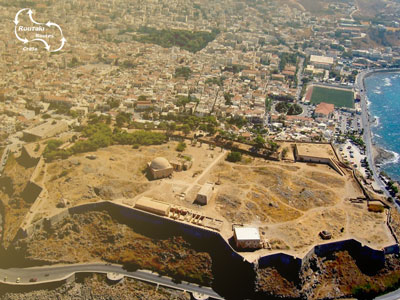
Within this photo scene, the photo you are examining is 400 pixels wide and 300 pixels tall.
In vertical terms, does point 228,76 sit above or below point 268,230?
above

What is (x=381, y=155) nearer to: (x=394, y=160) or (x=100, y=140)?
(x=394, y=160)

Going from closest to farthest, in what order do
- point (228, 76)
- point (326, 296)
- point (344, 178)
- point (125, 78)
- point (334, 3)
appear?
1. point (326, 296)
2. point (344, 178)
3. point (125, 78)
4. point (228, 76)
5. point (334, 3)

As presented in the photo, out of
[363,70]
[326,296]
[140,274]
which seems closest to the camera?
[326,296]

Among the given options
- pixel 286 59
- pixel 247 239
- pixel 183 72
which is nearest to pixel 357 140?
pixel 247 239

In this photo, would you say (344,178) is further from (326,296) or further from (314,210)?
(326,296)

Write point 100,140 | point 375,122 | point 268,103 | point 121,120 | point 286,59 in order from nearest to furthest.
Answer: point 100,140, point 121,120, point 375,122, point 268,103, point 286,59

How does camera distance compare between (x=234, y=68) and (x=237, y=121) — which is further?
(x=234, y=68)

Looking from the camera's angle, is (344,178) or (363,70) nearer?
(344,178)

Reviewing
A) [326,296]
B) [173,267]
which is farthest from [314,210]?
[173,267]
